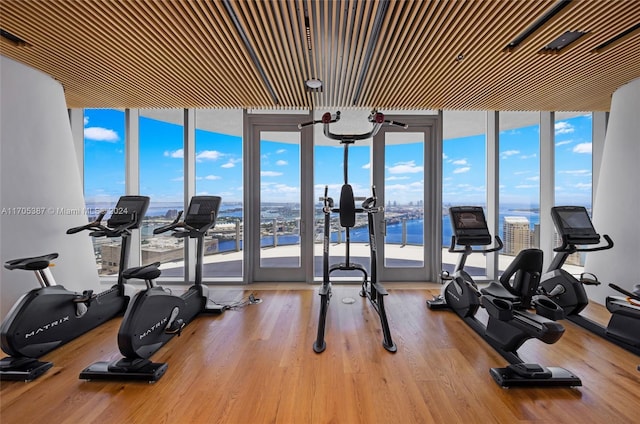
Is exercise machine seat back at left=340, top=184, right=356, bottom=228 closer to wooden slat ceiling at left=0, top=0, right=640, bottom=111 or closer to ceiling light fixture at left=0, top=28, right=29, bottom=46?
wooden slat ceiling at left=0, top=0, right=640, bottom=111

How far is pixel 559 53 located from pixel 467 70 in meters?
0.82

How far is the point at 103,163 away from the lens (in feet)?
14.9

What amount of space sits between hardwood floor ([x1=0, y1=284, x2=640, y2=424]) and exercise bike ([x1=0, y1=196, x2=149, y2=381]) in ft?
0.40

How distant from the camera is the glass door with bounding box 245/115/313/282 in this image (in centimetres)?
463

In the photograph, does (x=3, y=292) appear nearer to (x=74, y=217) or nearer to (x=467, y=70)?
(x=74, y=217)

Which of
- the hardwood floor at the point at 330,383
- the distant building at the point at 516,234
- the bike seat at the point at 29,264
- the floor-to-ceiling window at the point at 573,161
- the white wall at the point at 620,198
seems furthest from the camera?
the distant building at the point at 516,234

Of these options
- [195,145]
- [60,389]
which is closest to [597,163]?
[195,145]

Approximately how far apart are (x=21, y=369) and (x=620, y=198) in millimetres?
6625

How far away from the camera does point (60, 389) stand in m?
1.98

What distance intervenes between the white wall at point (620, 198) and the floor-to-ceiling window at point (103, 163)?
7369 millimetres

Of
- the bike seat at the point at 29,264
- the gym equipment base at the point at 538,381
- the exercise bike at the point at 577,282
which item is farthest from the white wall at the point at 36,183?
the exercise bike at the point at 577,282

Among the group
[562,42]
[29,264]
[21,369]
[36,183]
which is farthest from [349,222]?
[36,183]

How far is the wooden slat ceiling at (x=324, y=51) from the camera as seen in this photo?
7.19 ft

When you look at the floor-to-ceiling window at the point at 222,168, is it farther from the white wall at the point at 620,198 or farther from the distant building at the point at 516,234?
the white wall at the point at 620,198
